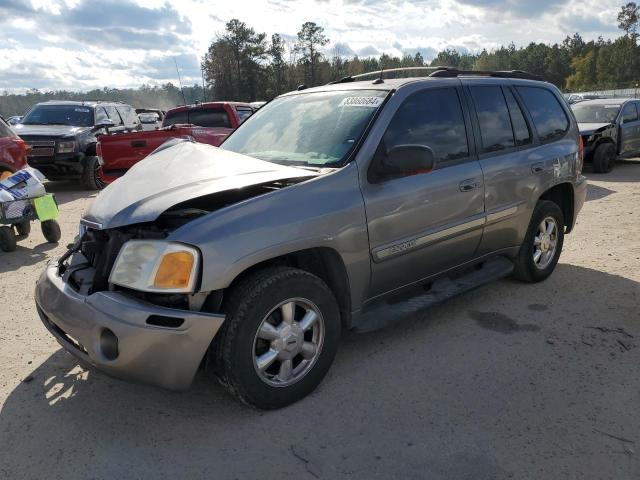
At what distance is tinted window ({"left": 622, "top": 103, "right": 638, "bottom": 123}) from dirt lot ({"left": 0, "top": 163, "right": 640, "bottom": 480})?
10.4 m

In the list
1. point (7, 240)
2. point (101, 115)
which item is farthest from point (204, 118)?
point (7, 240)

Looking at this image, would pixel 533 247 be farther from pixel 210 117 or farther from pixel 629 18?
pixel 629 18

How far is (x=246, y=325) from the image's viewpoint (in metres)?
2.73

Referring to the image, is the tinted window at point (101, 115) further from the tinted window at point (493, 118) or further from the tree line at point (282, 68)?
the tree line at point (282, 68)

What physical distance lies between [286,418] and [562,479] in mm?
1389

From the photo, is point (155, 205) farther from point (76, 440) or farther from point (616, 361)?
point (616, 361)

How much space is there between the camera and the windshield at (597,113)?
12904mm

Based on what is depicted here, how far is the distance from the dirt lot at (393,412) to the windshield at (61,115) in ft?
27.9

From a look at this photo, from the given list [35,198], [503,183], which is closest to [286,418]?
[503,183]

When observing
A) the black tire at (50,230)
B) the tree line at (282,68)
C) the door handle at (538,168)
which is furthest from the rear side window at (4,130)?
the tree line at (282,68)

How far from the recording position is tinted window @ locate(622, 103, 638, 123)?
1290 centimetres

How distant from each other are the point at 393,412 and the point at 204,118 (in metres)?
8.66

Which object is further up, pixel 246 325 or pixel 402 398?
pixel 246 325

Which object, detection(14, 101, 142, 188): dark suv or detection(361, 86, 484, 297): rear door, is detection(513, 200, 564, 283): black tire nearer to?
detection(361, 86, 484, 297): rear door
